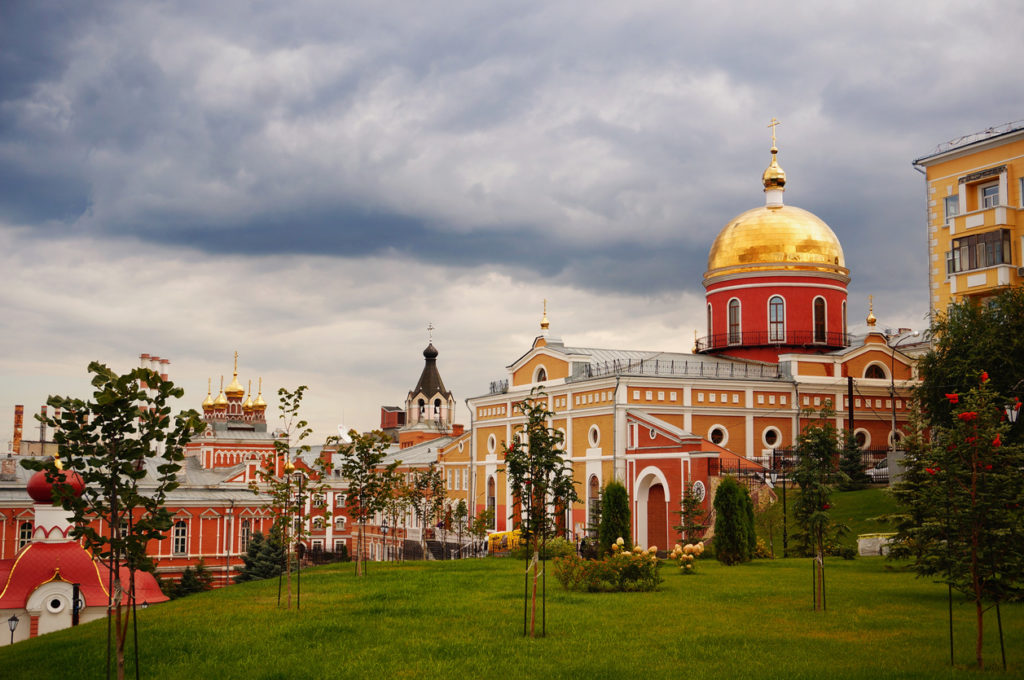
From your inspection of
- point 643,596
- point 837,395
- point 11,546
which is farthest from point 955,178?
point 11,546

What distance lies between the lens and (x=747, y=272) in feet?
141

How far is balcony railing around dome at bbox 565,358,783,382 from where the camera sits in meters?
40.2

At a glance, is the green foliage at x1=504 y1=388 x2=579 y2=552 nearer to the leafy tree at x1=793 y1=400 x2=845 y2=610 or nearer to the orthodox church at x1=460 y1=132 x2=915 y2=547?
the leafy tree at x1=793 y1=400 x2=845 y2=610

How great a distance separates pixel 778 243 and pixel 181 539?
107 ft

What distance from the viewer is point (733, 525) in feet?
80.6

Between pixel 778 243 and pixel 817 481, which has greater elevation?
pixel 778 243

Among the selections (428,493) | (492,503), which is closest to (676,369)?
(492,503)

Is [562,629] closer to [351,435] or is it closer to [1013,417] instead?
[351,435]

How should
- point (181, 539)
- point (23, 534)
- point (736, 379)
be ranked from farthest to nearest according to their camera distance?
point (181, 539)
point (23, 534)
point (736, 379)

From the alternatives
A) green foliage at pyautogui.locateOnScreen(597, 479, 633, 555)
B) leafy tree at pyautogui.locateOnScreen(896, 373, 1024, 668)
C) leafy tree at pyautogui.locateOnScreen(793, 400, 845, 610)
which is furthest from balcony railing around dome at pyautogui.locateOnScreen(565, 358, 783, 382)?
leafy tree at pyautogui.locateOnScreen(896, 373, 1024, 668)

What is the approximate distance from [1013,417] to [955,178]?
512 inches

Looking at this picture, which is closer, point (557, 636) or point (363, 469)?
point (557, 636)

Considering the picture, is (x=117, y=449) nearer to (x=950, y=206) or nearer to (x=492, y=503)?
(x=950, y=206)

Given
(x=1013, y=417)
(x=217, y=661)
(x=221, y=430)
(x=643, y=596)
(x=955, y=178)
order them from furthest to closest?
(x=221, y=430), (x=955, y=178), (x=1013, y=417), (x=643, y=596), (x=217, y=661)
